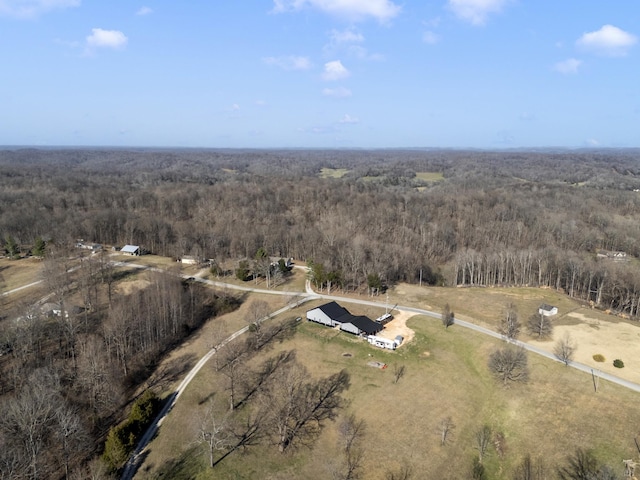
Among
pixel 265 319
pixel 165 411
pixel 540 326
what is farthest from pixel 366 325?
pixel 165 411

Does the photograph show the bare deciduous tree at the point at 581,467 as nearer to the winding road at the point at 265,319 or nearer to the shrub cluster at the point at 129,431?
the winding road at the point at 265,319

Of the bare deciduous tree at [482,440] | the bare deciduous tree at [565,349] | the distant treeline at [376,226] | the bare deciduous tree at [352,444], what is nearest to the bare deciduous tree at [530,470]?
the bare deciduous tree at [482,440]

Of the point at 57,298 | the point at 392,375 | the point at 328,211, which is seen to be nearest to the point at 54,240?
the point at 57,298

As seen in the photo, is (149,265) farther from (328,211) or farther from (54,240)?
(328,211)

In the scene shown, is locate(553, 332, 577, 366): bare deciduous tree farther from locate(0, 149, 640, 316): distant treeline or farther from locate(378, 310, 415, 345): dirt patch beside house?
locate(0, 149, 640, 316): distant treeline

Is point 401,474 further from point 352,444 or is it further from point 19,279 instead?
point 19,279

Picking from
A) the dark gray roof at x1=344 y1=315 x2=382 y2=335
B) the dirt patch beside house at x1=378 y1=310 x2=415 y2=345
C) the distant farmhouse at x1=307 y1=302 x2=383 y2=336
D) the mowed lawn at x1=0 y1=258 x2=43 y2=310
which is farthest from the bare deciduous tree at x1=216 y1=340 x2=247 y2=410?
the mowed lawn at x1=0 y1=258 x2=43 y2=310
